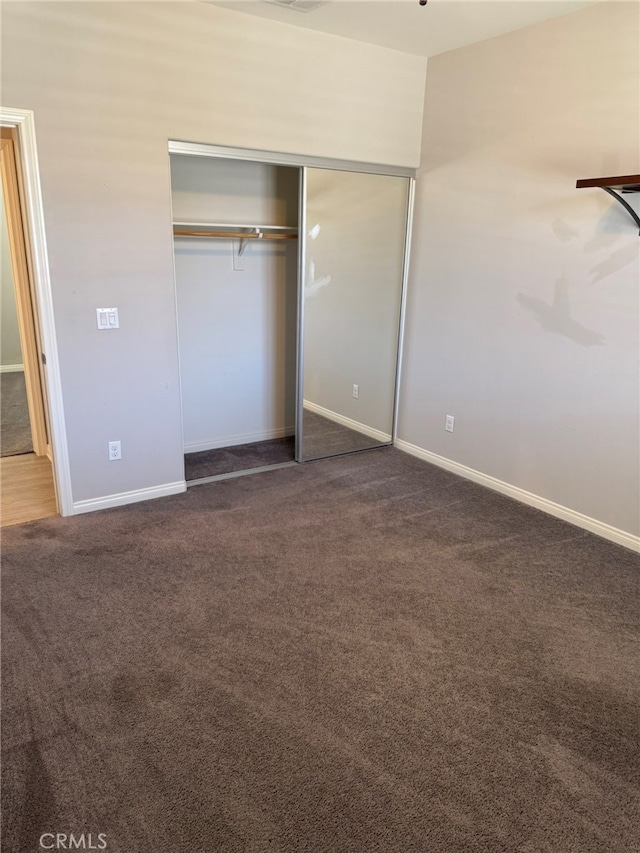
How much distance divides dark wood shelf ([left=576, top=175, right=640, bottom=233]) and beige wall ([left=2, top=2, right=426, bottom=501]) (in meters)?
1.68

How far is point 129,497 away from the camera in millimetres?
3562

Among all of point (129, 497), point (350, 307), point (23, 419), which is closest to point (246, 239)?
point (350, 307)

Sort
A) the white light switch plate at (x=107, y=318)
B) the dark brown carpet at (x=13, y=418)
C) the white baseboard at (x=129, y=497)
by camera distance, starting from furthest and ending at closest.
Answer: the dark brown carpet at (x=13, y=418) → the white baseboard at (x=129, y=497) → the white light switch plate at (x=107, y=318)

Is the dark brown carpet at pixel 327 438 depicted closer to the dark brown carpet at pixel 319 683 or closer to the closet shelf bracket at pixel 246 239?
the dark brown carpet at pixel 319 683

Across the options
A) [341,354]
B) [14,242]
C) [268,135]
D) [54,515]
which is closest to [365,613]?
[54,515]

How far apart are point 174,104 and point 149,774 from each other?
3149 millimetres

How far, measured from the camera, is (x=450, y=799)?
170 centimetres

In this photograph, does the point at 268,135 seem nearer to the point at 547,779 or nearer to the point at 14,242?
the point at 14,242

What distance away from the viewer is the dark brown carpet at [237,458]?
4.14 metres

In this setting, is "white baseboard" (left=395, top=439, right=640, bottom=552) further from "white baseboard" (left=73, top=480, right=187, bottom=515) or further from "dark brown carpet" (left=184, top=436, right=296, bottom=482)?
"white baseboard" (left=73, top=480, right=187, bottom=515)

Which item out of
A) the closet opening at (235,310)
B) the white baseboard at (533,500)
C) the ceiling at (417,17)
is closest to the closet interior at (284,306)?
the closet opening at (235,310)

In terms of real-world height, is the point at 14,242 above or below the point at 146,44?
below

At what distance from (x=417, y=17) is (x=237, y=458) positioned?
3047 mm

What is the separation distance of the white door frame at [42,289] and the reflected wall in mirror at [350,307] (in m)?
1.66
